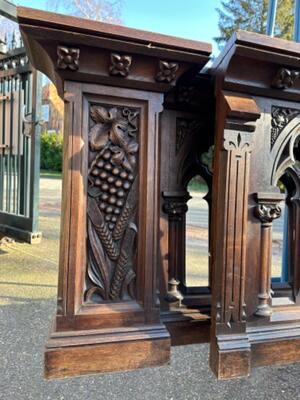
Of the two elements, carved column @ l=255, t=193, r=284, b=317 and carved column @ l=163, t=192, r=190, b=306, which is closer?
carved column @ l=255, t=193, r=284, b=317

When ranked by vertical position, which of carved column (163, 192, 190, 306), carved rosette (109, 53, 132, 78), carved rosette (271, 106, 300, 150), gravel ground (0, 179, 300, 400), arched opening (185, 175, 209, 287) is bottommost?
gravel ground (0, 179, 300, 400)

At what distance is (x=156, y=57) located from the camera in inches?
31.7

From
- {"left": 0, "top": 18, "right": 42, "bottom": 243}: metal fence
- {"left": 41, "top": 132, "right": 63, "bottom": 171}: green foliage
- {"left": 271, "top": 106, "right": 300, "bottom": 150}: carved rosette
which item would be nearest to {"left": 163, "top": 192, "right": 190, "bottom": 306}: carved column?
{"left": 271, "top": 106, "right": 300, "bottom": 150}: carved rosette

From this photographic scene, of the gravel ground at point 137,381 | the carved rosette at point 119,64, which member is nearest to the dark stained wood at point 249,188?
the gravel ground at point 137,381

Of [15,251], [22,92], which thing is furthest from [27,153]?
[15,251]

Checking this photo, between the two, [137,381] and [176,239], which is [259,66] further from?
[137,381]

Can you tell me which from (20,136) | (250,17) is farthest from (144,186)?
(250,17)

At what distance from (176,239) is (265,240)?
26 centimetres

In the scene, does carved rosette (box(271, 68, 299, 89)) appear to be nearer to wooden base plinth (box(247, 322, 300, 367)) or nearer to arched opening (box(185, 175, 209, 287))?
arched opening (box(185, 175, 209, 287))

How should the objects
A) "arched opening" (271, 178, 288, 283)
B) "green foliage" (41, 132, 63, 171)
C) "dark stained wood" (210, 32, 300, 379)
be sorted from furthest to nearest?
"green foliage" (41, 132, 63, 171) < "arched opening" (271, 178, 288, 283) < "dark stained wood" (210, 32, 300, 379)

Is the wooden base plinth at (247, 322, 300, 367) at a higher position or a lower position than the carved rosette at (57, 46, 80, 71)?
lower

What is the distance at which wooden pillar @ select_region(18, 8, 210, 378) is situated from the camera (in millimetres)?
792

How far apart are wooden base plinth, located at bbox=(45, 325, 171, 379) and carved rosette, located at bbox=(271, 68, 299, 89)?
0.65m

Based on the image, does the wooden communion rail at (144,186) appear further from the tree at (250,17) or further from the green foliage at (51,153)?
the green foliage at (51,153)
